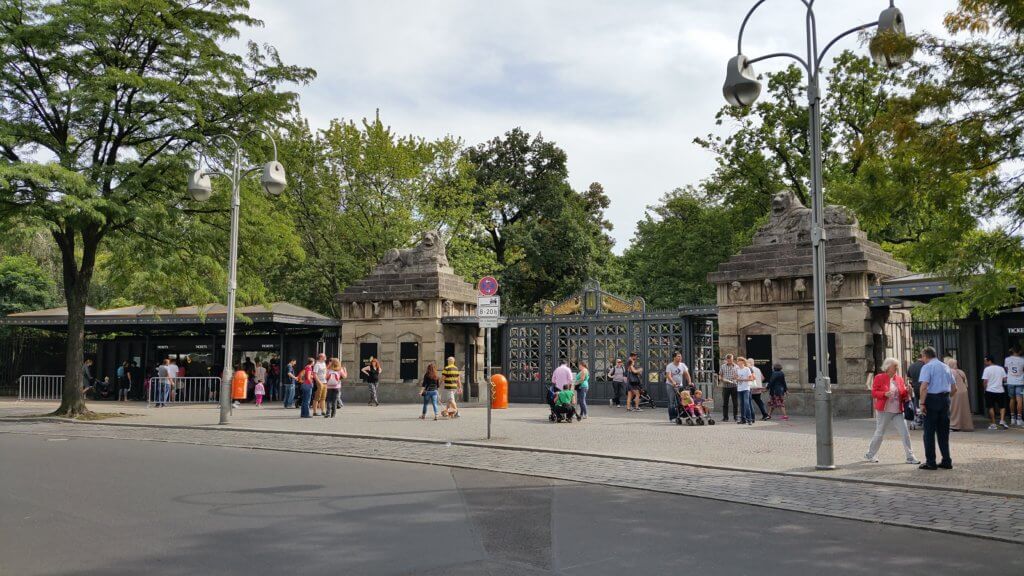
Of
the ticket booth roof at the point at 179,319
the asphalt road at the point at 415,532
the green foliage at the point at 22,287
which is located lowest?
the asphalt road at the point at 415,532

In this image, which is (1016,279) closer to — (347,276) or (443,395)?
(443,395)

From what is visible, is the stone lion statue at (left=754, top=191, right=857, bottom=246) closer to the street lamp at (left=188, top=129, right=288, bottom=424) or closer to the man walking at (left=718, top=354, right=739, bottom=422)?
the man walking at (left=718, top=354, right=739, bottom=422)

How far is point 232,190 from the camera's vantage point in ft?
69.3

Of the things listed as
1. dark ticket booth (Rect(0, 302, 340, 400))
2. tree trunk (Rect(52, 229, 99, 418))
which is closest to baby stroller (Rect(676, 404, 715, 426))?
dark ticket booth (Rect(0, 302, 340, 400))

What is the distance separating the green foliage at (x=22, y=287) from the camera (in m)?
36.5

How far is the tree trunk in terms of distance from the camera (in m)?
20.9

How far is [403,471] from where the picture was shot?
11.4 meters

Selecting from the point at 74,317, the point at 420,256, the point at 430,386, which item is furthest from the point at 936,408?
the point at 74,317

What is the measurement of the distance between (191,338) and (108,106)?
13.4 meters

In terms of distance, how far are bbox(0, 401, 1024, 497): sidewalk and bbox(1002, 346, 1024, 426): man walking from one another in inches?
31.8

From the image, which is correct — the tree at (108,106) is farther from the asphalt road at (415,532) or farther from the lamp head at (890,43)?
the lamp head at (890,43)

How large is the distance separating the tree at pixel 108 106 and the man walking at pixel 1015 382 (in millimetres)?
18702

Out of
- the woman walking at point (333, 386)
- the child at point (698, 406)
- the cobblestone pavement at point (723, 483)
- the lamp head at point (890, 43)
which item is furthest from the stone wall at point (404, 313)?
the lamp head at point (890, 43)

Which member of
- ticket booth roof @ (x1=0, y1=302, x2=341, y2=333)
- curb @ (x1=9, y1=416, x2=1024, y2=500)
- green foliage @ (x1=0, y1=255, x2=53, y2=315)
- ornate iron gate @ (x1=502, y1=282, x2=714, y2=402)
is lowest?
curb @ (x1=9, y1=416, x2=1024, y2=500)
